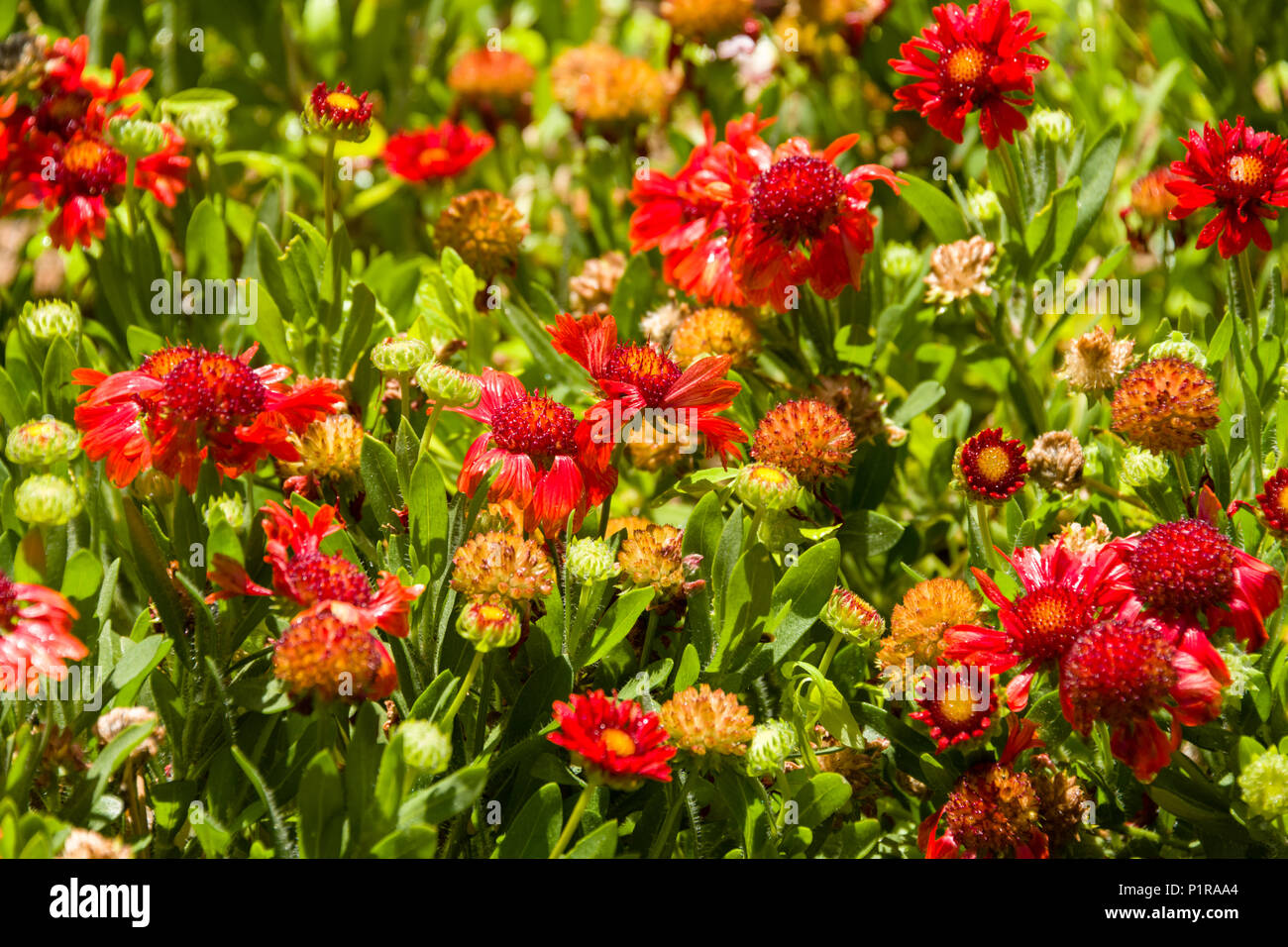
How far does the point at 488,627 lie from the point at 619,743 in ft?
0.50

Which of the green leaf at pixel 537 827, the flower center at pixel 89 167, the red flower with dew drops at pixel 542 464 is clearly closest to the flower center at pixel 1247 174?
the red flower with dew drops at pixel 542 464

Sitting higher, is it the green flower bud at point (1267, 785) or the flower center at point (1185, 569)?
the flower center at point (1185, 569)

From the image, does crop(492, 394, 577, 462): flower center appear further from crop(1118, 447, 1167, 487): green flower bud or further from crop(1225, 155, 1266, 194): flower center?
crop(1225, 155, 1266, 194): flower center

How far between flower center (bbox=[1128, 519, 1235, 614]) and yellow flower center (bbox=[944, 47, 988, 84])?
1.92 feet

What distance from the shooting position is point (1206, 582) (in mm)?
1111

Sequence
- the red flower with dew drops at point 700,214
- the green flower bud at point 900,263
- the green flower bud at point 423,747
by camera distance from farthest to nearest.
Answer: the green flower bud at point 900,263
the red flower with dew drops at point 700,214
the green flower bud at point 423,747

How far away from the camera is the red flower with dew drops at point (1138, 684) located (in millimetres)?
1034

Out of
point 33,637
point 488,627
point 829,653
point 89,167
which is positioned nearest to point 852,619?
point 829,653

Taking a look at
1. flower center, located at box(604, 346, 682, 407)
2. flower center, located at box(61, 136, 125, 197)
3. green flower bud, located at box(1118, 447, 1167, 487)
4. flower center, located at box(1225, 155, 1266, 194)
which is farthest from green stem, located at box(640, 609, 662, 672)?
flower center, located at box(61, 136, 125, 197)

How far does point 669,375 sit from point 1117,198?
120 centimetres

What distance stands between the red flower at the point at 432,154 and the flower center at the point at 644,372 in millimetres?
851

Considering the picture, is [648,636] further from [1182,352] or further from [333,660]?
[1182,352]

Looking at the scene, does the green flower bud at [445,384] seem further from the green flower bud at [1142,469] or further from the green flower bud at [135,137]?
the green flower bud at [1142,469]

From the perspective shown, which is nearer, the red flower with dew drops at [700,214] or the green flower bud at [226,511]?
the green flower bud at [226,511]
